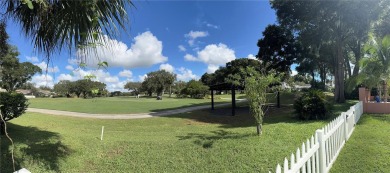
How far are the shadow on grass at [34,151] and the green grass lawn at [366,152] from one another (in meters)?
6.70

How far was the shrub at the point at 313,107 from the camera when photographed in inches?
424

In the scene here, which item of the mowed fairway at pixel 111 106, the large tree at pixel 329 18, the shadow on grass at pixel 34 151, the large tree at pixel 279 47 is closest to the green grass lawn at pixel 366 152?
the shadow on grass at pixel 34 151

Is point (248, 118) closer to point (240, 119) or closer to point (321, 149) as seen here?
point (240, 119)

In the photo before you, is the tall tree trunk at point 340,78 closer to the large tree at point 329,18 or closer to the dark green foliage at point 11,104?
the large tree at point 329,18

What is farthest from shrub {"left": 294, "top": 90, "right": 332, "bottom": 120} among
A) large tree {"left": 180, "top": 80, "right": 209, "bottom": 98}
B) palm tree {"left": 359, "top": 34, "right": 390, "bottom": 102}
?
large tree {"left": 180, "top": 80, "right": 209, "bottom": 98}

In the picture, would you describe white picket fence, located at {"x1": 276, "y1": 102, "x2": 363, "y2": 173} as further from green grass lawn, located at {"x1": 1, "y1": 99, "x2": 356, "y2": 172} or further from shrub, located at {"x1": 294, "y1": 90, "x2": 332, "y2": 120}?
shrub, located at {"x1": 294, "y1": 90, "x2": 332, "y2": 120}

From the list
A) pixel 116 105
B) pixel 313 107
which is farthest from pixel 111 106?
pixel 313 107

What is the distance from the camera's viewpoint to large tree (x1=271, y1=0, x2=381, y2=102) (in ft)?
46.2

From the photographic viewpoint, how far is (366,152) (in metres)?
5.73

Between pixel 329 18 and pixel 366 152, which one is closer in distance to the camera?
pixel 366 152

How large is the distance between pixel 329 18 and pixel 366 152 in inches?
538

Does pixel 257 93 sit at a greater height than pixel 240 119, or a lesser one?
greater

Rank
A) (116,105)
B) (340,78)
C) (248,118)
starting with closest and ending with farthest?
(248,118) < (340,78) < (116,105)

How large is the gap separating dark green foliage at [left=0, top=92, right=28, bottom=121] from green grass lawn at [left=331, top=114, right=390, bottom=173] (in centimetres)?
922
